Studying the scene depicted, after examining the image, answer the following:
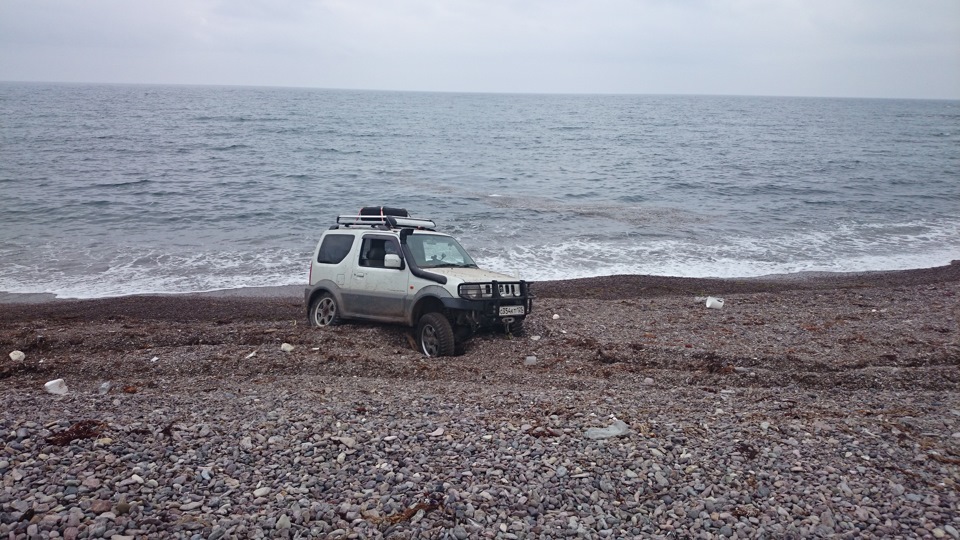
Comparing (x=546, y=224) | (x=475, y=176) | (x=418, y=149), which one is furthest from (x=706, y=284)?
(x=418, y=149)

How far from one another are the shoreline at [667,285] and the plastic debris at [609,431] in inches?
407

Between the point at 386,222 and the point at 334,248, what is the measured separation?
3.48 feet

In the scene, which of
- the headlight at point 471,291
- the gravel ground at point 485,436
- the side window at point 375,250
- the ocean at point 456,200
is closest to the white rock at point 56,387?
the gravel ground at point 485,436

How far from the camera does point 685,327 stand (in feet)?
40.0

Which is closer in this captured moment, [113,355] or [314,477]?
[314,477]

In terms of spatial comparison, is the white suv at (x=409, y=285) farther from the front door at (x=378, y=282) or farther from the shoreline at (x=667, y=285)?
the shoreline at (x=667, y=285)

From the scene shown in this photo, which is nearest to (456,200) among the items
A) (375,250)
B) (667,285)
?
(667,285)

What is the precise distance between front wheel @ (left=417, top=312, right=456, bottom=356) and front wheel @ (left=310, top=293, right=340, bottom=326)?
209cm

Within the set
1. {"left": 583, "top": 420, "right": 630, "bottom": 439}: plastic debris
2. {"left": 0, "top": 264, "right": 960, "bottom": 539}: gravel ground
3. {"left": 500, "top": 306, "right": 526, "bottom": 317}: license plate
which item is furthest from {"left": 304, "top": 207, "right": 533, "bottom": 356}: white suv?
{"left": 583, "top": 420, "right": 630, "bottom": 439}: plastic debris

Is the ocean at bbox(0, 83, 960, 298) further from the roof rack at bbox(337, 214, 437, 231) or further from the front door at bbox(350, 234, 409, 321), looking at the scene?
the front door at bbox(350, 234, 409, 321)

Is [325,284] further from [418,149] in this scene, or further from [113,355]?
[418,149]

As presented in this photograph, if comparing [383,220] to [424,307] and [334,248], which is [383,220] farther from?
[424,307]

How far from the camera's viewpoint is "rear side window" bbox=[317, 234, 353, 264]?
39.4 ft

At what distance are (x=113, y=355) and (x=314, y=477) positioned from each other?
243 inches
